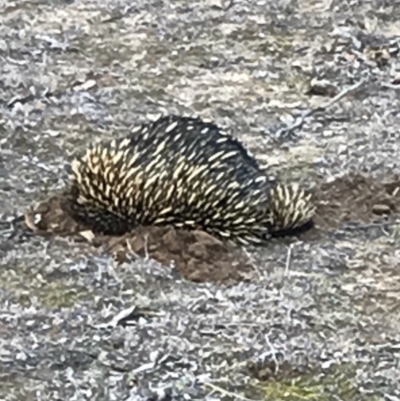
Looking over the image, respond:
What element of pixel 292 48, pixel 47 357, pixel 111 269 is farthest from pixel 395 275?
pixel 292 48

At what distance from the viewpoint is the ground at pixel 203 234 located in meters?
4.11

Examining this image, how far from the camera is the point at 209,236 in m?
5.03

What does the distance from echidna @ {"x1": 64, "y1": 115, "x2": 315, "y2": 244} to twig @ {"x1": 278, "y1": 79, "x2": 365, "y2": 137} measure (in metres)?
1.19

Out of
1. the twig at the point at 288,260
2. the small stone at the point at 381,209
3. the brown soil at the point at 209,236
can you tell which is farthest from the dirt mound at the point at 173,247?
the small stone at the point at 381,209

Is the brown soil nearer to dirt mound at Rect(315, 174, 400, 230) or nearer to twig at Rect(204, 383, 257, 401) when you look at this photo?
dirt mound at Rect(315, 174, 400, 230)

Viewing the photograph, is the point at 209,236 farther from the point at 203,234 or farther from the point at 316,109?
the point at 316,109

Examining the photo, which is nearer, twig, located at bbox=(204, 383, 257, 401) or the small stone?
Result: twig, located at bbox=(204, 383, 257, 401)

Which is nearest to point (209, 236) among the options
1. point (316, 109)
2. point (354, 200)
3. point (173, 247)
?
point (173, 247)

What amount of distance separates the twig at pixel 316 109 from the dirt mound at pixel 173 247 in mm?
1386

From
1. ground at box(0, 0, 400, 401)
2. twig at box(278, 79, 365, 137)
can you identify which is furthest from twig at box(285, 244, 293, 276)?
twig at box(278, 79, 365, 137)

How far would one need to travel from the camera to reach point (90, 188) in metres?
5.22

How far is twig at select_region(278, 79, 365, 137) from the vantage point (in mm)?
6361

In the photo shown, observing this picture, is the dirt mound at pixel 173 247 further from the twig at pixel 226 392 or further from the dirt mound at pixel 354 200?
the twig at pixel 226 392

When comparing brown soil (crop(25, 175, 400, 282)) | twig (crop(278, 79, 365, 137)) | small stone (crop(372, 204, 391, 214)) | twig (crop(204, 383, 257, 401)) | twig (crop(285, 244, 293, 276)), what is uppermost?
twig (crop(278, 79, 365, 137))
